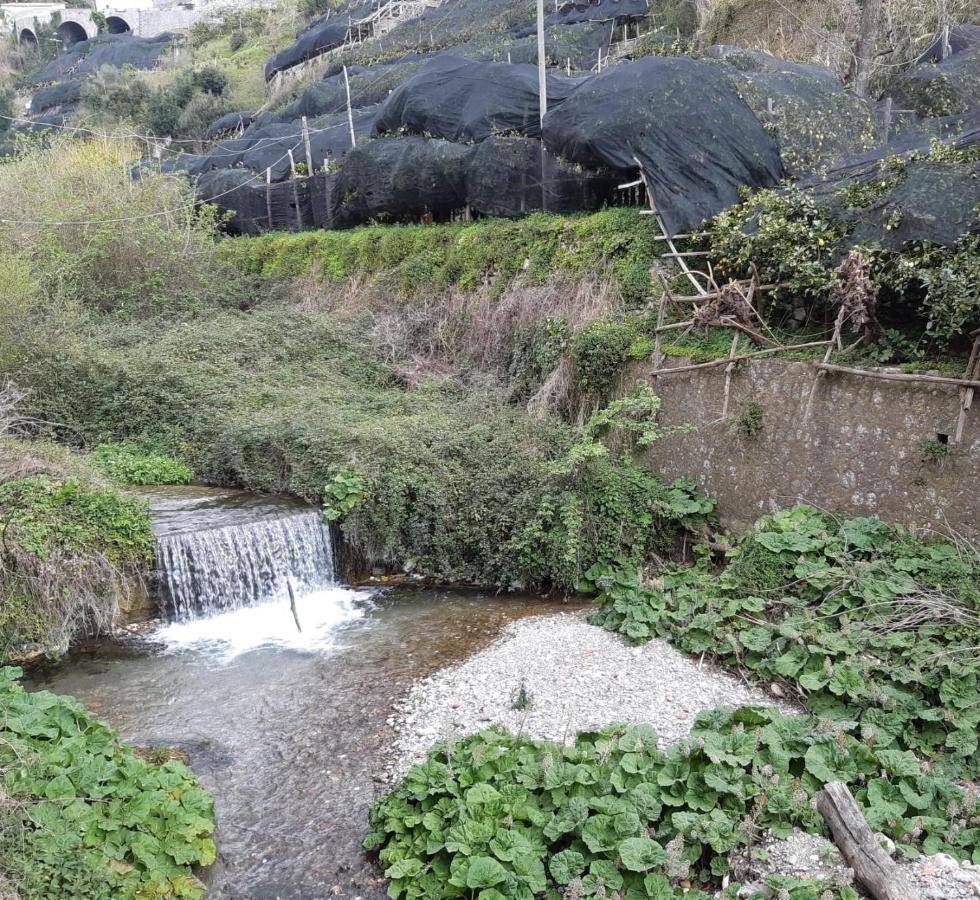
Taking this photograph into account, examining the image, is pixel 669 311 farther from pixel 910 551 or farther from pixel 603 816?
pixel 603 816

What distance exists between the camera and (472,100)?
16656 millimetres

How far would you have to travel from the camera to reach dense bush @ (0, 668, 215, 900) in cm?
465

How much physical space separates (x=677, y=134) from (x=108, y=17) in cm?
7291

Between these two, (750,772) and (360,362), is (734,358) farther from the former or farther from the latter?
(360,362)

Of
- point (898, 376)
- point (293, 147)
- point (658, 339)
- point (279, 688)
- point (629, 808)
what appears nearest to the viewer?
point (629, 808)

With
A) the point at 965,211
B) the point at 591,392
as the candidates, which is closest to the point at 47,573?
the point at 591,392

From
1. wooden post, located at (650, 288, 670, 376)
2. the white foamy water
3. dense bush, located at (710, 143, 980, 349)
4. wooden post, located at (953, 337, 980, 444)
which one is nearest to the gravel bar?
the white foamy water

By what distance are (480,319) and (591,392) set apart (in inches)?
149

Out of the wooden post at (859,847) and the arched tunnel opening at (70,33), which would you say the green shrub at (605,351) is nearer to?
the wooden post at (859,847)

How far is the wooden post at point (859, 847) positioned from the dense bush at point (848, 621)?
416mm

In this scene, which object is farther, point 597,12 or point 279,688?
point 597,12

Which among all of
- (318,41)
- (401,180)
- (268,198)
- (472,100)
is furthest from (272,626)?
(318,41)

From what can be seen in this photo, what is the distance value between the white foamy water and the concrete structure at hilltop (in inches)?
2630

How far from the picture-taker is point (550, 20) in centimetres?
3319
